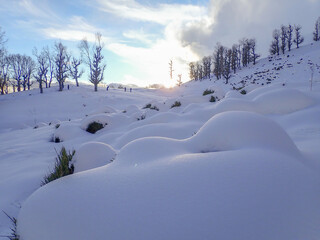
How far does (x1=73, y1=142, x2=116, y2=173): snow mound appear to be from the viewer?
258 centimetres

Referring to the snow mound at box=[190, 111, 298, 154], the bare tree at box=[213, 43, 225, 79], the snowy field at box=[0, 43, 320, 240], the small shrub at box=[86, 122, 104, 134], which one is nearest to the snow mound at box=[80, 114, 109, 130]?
the small shrub at box=[86, 122, 104, 134]

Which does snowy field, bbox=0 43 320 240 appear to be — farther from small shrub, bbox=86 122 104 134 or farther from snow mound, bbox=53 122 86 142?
small shrub, bbox=86 122 104 134

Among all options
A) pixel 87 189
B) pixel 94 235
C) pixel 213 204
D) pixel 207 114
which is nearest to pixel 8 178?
pixel 87 189

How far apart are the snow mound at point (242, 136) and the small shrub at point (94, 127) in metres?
5.24

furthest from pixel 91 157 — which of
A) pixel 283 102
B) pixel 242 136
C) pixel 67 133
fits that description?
pixel 283 102

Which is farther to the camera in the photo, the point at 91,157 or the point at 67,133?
the point at 67,133

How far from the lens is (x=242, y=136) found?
6.51 feet

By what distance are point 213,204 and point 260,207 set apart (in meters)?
0.31

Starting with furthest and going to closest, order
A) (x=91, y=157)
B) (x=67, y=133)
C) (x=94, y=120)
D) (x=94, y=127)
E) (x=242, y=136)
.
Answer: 1. (x=94, y=120)
2. (x=94, y=127)
3. (x=67, y=133)
4. (x=91, y=157)
5. (x=242, y=136)

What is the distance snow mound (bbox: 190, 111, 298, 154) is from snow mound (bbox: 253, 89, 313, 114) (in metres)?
2.65

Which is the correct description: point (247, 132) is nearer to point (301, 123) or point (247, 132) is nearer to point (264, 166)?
point (264, 166)

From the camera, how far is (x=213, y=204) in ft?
3.88

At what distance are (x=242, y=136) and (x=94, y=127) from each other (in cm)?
581

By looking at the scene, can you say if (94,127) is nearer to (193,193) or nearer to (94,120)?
(94,120)
